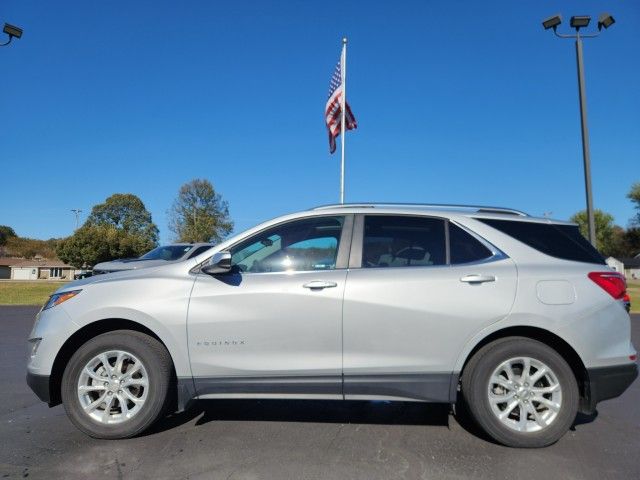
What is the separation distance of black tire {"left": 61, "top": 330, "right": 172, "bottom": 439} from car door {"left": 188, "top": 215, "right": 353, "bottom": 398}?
27cm

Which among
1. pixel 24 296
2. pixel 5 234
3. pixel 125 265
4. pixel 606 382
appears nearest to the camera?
pixel 606 382

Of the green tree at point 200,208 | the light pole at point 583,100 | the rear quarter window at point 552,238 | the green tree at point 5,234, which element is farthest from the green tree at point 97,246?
the green tree at point 5,234

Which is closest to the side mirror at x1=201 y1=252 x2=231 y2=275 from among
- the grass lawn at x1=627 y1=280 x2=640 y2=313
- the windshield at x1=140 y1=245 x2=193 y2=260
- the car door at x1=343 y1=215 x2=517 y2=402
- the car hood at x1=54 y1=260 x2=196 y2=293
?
the car hood at x1=54 y1=260 x2=196 y2=293

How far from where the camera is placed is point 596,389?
12.4ft

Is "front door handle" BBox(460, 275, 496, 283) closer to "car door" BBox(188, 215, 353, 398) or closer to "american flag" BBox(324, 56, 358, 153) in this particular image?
"car door" BBox(188, 215, 353, 398)

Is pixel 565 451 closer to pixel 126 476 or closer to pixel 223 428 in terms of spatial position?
pixel 223 428

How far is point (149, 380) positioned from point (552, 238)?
3443 millimetres

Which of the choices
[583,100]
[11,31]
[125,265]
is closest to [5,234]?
[11,31]

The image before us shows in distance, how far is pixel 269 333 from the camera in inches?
153

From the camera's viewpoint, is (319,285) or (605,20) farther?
(605,20)

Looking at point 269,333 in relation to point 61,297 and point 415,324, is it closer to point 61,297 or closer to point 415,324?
point 415,324

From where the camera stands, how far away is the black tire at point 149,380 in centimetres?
395

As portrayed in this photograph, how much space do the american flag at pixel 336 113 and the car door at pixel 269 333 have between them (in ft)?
45.3

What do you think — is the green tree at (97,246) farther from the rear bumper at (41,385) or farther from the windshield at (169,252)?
the rear bumper at (41,385)
